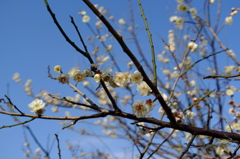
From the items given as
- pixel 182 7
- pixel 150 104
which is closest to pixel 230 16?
pixel 182 7

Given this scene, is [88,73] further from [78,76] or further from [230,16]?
[230,16]

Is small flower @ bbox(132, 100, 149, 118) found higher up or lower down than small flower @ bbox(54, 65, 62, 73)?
lower down

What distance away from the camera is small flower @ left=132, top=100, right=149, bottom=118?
1.57 metres

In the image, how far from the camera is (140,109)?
1600 millimetres

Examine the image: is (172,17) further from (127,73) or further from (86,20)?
(127,73)

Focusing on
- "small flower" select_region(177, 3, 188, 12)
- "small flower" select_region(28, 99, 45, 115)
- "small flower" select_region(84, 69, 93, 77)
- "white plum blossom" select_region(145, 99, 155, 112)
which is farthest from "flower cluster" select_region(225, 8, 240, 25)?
"small flower" select_region(28, 99, 45, 115)

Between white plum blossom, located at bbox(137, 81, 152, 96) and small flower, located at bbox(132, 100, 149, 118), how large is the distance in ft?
0.23

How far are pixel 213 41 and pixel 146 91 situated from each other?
11.7 ft

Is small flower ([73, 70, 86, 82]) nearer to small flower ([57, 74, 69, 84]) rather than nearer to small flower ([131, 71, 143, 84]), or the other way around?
small flower ([57, 74, 69, 84])

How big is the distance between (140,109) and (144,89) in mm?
136

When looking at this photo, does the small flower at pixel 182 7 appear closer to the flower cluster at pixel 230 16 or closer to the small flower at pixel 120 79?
the flower cluster at pixel 230 16

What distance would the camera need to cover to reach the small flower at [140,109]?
1572 millimetres

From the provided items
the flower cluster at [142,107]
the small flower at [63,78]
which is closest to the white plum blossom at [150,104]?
the flower cluster at [142,107]

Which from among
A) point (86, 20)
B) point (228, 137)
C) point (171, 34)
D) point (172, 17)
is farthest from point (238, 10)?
point (228, 137)
